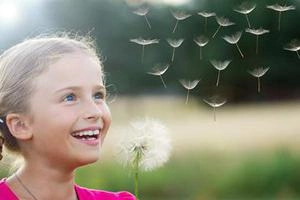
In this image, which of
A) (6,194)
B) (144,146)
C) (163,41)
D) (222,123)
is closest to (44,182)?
(6,194)

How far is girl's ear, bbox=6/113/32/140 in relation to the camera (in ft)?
4.93

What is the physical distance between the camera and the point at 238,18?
4.61 metres

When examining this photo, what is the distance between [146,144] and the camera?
5.24 ft

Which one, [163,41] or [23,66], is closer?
[23,66]

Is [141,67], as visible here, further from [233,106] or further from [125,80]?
[233,106]

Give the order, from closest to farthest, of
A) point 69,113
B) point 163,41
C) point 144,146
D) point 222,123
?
point 69,113, point 144,146, point 163,41, point 222,123

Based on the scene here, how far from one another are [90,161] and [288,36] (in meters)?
3.27

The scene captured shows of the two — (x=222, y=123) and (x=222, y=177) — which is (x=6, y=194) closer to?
(x=222, y=177)

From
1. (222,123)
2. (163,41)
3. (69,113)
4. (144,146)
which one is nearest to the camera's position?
(69,113)

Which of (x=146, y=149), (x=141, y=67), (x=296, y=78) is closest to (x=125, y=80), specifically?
(x=141, y=67)

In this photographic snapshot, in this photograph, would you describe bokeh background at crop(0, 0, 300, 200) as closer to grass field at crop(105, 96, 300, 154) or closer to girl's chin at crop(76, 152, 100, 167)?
grass field at crop(105, 96, 300, 154)

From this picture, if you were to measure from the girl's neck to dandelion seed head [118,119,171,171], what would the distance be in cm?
11

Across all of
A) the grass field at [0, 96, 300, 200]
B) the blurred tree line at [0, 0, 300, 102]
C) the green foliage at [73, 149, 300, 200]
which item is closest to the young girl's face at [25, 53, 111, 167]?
the blurred tree line at [0, 0, 300, 102]

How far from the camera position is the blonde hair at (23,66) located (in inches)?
59.3
